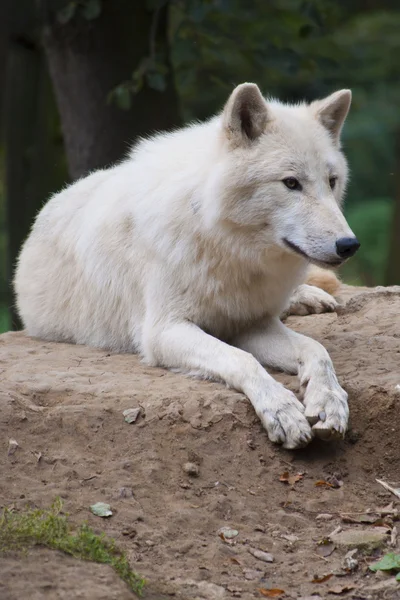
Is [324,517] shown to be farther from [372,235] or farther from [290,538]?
[372,235]

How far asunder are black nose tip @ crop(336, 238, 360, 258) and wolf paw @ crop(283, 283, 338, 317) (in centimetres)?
177

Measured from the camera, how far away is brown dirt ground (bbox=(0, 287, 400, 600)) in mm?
3459

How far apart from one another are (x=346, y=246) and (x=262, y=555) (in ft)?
5.38

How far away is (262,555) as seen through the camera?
3.71 m

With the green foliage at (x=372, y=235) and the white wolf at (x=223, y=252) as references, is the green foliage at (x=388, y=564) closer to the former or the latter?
the white wolf at (x=223, y=252)

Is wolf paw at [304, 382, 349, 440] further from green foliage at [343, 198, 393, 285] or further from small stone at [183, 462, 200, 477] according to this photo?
green foliage at [343, 198, 393, 285]

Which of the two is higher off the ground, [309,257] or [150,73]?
[150,73]

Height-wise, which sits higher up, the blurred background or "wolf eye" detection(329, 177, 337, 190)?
the blurred background

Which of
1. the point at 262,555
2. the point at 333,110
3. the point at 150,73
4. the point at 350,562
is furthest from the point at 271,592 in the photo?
the point at 150,73

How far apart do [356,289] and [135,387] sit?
288cm

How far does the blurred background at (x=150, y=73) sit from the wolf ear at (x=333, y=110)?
2.50 metres

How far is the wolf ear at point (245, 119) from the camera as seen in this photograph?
488 centimetres

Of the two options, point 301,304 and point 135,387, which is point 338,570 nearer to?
point 135,387

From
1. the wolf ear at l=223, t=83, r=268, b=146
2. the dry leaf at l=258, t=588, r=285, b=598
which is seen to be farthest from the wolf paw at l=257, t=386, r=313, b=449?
the wolf ear at l=223, t=83, r=268, b=146
